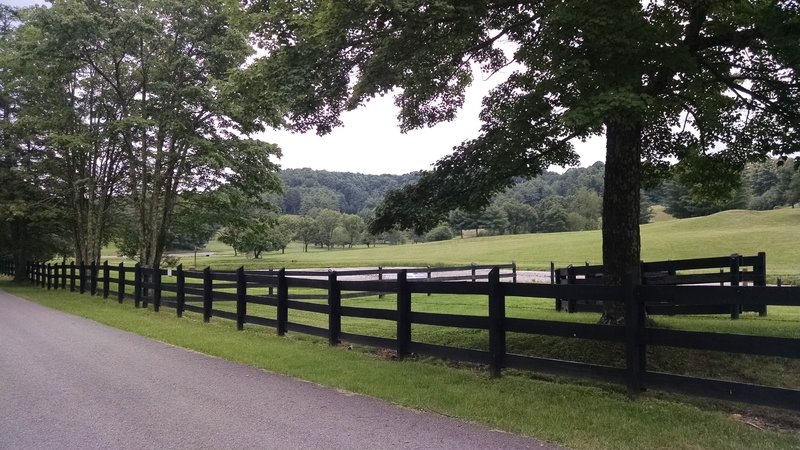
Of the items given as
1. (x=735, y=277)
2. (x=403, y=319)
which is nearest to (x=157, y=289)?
(x=403, y=319)

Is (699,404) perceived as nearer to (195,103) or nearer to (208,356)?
(208,356)

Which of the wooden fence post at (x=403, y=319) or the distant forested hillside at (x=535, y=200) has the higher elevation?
the distant forested hillside at (x=535, y=200)

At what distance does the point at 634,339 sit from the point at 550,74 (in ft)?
13.5

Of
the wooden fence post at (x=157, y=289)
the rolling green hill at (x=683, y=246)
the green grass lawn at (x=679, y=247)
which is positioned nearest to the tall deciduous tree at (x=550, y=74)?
the wooden fence post at (x=157, y=289)

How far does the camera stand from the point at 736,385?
545 centimetres

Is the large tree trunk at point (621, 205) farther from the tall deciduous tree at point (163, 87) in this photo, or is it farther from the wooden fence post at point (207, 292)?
the tall deciduous tree at point (163, 87)

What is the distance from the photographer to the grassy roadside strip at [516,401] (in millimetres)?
4980

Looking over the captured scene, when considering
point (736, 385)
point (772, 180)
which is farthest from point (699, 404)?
point (772, 180)

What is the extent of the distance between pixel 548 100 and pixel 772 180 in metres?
128

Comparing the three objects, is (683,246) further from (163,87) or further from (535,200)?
(535,200)

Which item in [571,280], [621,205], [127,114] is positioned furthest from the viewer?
[127,114]

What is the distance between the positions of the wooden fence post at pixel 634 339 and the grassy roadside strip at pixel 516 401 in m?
0.21

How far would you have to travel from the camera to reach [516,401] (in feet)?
20.4

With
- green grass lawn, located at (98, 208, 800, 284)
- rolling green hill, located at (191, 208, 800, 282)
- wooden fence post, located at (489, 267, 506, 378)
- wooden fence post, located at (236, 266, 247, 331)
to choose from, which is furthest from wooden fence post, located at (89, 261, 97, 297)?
rolling green hill, located at (191, 208, 800, 282)
